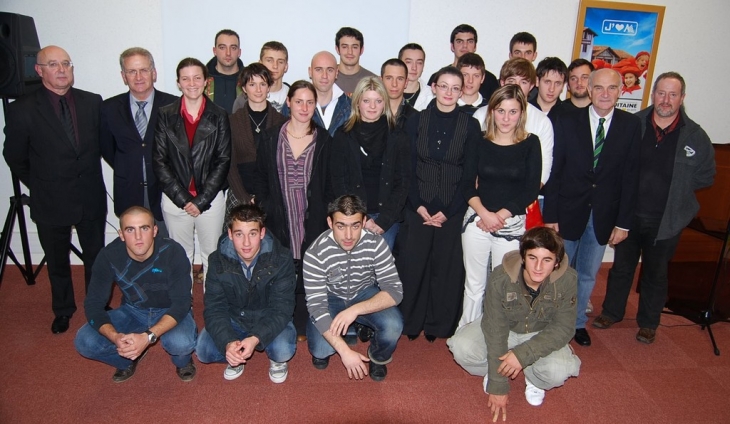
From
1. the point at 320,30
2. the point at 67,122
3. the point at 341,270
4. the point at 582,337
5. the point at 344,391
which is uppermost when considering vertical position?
the point at 320,30

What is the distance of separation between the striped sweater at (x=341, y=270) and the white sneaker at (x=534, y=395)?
0.86 meters

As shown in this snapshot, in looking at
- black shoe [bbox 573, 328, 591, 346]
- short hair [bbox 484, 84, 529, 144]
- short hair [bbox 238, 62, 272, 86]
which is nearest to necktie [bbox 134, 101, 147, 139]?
short hair [bbox 238, 62, 272, 86]

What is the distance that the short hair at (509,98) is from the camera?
280cm

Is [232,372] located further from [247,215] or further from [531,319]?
[531,319]

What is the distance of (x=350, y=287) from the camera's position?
2883mm

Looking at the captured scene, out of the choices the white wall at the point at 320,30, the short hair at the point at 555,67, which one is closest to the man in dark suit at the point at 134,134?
the white wall at the point at 320,30

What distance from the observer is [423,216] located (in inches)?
117

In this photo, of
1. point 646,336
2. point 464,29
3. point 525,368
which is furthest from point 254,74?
point 646,336

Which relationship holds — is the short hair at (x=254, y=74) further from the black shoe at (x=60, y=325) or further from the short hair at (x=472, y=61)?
the black shoe at (x=60, y=325)

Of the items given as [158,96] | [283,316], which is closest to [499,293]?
[283,316]

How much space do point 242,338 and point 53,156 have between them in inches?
66.7

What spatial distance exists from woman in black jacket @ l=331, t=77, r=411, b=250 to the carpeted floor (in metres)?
0.93

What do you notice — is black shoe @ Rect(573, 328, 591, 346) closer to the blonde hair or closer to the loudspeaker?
the blonde hair

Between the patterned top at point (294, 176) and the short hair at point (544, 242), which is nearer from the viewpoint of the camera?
the short hair at point (544, 242)
